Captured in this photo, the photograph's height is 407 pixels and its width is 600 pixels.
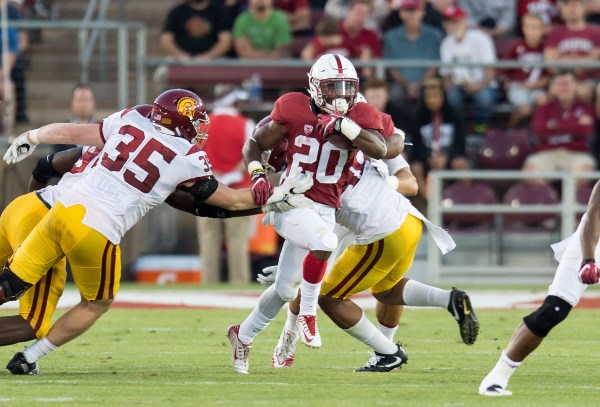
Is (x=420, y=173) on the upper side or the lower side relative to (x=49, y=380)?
lower

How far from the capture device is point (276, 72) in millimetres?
13656

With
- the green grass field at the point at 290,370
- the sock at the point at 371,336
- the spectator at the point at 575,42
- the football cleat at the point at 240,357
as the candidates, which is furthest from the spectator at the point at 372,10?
the football cleat at the point at 240,357

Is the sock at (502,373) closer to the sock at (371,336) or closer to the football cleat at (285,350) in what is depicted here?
the sock at (371,336)

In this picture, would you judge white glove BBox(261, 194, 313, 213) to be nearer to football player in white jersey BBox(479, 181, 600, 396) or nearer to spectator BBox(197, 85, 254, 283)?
football player in white jersey BBox(479, 181, 600, 396)

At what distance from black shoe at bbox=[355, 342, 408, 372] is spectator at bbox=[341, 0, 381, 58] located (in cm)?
721

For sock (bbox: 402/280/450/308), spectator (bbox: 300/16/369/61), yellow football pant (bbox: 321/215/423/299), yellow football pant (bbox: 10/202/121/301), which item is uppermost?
yellow football pant (bbox: 10/202/121/301)

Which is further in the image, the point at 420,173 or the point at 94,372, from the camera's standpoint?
the point at 420,173

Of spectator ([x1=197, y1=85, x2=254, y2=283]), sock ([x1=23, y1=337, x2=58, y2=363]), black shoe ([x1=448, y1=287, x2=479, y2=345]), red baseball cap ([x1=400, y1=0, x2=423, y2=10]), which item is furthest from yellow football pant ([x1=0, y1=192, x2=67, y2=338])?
red baseball cap ([x1=400, y1=0, x2=423, y2=10])

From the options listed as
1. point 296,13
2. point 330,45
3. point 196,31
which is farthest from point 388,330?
point 296,13

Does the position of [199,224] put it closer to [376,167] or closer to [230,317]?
[230,317]

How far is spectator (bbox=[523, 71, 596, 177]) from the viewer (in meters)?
13.0

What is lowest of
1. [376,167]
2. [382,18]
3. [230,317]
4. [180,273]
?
[180,273]

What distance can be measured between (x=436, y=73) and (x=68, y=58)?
440cm

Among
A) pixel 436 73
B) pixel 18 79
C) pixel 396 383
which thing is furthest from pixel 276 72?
pixel 396 383
